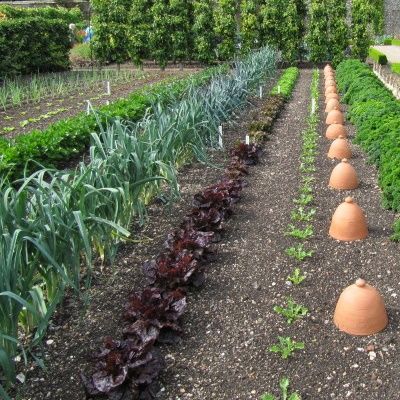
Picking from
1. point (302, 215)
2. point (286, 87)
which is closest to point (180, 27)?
point (286, 87)

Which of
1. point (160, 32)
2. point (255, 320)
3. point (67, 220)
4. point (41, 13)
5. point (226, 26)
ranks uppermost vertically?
point (41, 13)

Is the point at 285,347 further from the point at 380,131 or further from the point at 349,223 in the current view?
the point at 380,131

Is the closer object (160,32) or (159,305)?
(159,305)

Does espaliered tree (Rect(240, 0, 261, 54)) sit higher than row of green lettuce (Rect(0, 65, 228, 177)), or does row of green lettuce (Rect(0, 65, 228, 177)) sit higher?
espaliered tree (Rect(240, 0, 261, 54))

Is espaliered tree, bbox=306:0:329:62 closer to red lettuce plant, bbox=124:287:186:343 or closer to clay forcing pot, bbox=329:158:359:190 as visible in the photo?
clay forcing pot, bbox=329:158:359:190

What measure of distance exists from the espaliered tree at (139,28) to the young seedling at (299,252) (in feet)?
50.8

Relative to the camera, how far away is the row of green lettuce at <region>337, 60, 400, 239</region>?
4594 millimetres

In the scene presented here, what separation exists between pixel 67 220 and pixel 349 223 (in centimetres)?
217

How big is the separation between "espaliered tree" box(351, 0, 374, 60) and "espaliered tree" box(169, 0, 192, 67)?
5747mm

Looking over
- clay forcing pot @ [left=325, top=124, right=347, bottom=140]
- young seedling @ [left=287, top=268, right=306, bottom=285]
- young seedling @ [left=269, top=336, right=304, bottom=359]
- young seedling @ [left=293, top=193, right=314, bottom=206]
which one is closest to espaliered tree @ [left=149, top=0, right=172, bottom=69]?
clay forcing pot @ [left=325, top=124, right=347, bottom=140]

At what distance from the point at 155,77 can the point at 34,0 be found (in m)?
25.3

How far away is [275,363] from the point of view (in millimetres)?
2629

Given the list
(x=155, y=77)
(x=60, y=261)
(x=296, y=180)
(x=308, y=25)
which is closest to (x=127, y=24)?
(x=155, y=77)

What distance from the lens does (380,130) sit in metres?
6.06
